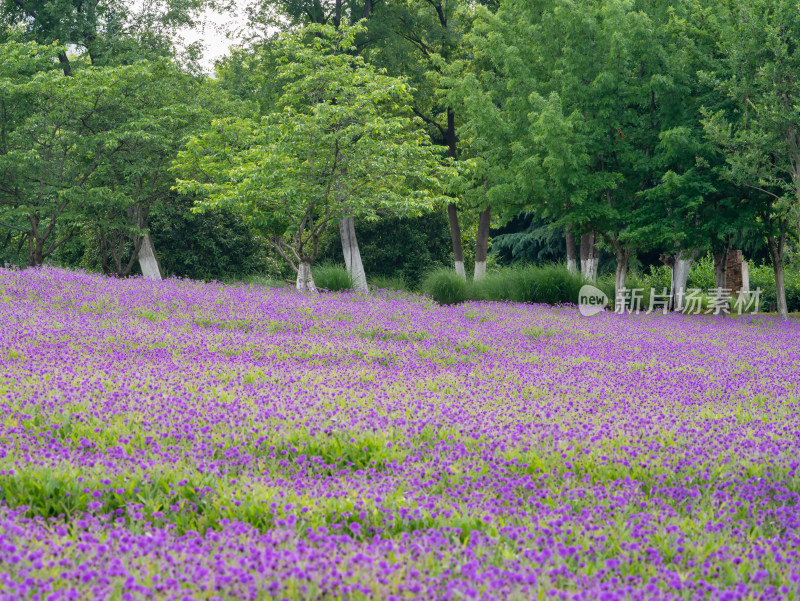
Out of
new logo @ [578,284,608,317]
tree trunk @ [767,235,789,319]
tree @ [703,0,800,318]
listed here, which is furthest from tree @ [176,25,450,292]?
tree trunk @ [767,235,789,319]

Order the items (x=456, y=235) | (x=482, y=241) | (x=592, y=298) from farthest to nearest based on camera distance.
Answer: (x=456, y=235), (x=482, y=241), (x=592, y=298)

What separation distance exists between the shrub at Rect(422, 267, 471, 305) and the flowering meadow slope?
11.2 meters

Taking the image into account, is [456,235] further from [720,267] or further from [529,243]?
[529,243]

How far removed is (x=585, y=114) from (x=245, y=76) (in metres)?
14.4

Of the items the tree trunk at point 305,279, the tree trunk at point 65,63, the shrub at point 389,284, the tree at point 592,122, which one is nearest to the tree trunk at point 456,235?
the shrub at point 389,284

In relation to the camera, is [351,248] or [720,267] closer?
[720,267]

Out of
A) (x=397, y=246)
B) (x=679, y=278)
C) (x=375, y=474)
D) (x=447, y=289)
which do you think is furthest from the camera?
(x=397, y=246)

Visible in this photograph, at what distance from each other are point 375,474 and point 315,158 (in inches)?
615

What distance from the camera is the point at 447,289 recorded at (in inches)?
807

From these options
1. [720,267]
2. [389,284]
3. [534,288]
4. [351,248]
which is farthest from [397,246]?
[720,267]

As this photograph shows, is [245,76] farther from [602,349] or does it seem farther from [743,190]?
[602,349]

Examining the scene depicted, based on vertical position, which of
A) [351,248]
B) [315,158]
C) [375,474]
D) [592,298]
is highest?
[315,158]

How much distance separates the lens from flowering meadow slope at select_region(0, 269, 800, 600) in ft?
9.71

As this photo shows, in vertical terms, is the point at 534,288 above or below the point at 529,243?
below
